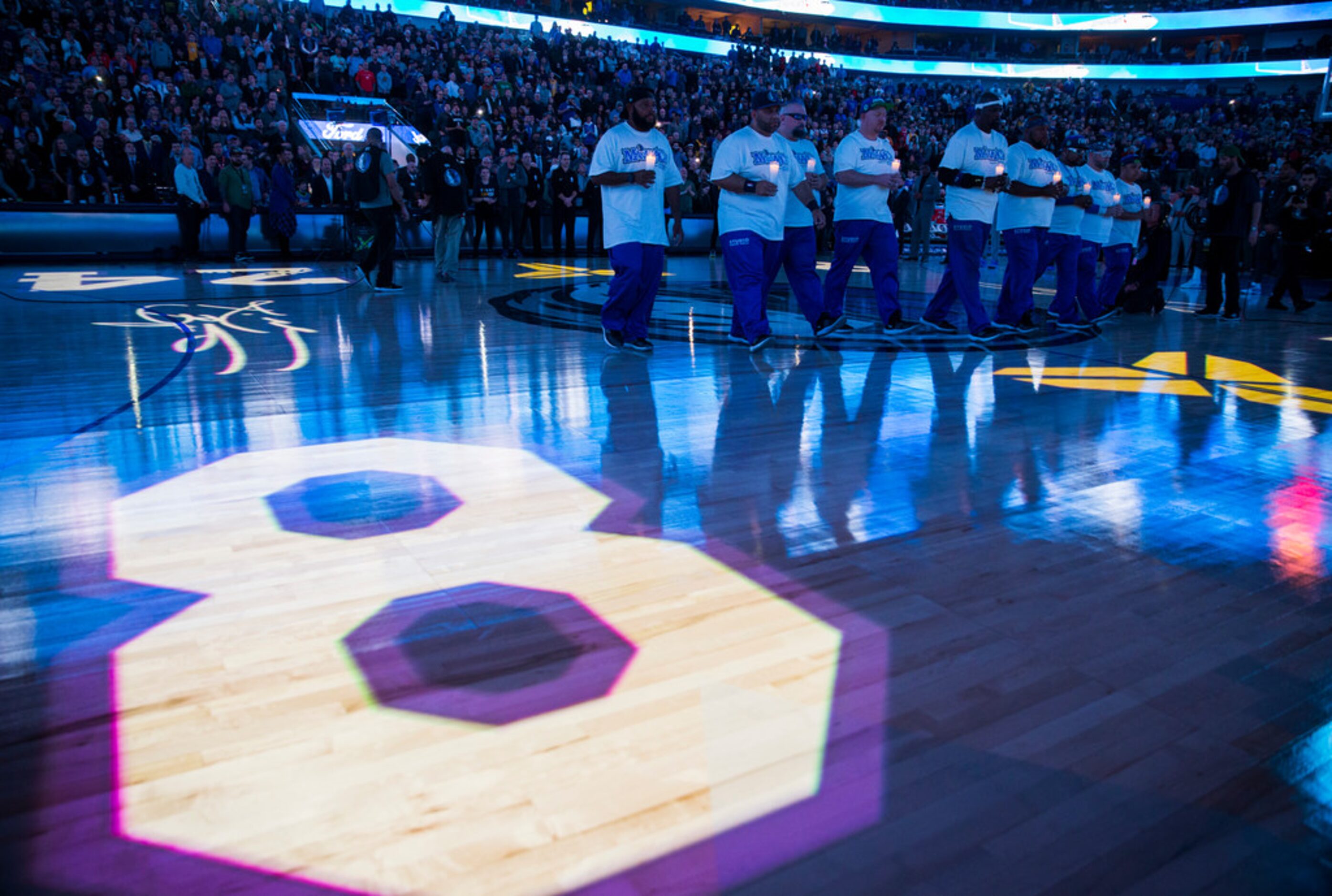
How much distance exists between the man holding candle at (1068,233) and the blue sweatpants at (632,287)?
3.66m

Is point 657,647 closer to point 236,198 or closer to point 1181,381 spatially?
point 1181,381

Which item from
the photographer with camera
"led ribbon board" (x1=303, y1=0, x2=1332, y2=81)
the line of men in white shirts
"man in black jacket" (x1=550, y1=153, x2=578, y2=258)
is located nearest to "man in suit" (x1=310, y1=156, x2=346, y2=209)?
"man in black jacket" (x1=550, y1=153, x2=578, y2=258)

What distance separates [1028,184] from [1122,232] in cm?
235

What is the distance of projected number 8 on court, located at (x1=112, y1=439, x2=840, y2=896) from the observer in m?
1.28

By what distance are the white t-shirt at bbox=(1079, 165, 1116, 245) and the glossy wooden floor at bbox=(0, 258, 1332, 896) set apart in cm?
427

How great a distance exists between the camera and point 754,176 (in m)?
5.60

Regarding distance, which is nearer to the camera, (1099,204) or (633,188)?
(633,188)

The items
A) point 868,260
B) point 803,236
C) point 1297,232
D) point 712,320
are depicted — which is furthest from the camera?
point 1297,232

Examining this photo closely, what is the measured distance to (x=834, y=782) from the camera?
1.41 metres

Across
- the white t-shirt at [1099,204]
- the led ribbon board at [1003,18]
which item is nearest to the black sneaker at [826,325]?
the white t-shirt at [1099,204]

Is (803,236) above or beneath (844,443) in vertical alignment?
above

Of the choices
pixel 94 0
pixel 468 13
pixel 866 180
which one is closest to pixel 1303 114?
pixel 468 13

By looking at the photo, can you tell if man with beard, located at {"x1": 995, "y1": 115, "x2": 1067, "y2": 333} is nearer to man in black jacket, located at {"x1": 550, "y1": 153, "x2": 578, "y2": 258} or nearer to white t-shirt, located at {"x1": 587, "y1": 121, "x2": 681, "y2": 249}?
white t-shirt, located at {"x1": 587, "y1": 121, "x2": 681, "y2": 249}

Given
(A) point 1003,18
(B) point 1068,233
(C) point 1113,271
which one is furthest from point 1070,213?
(A) point 1003,18
